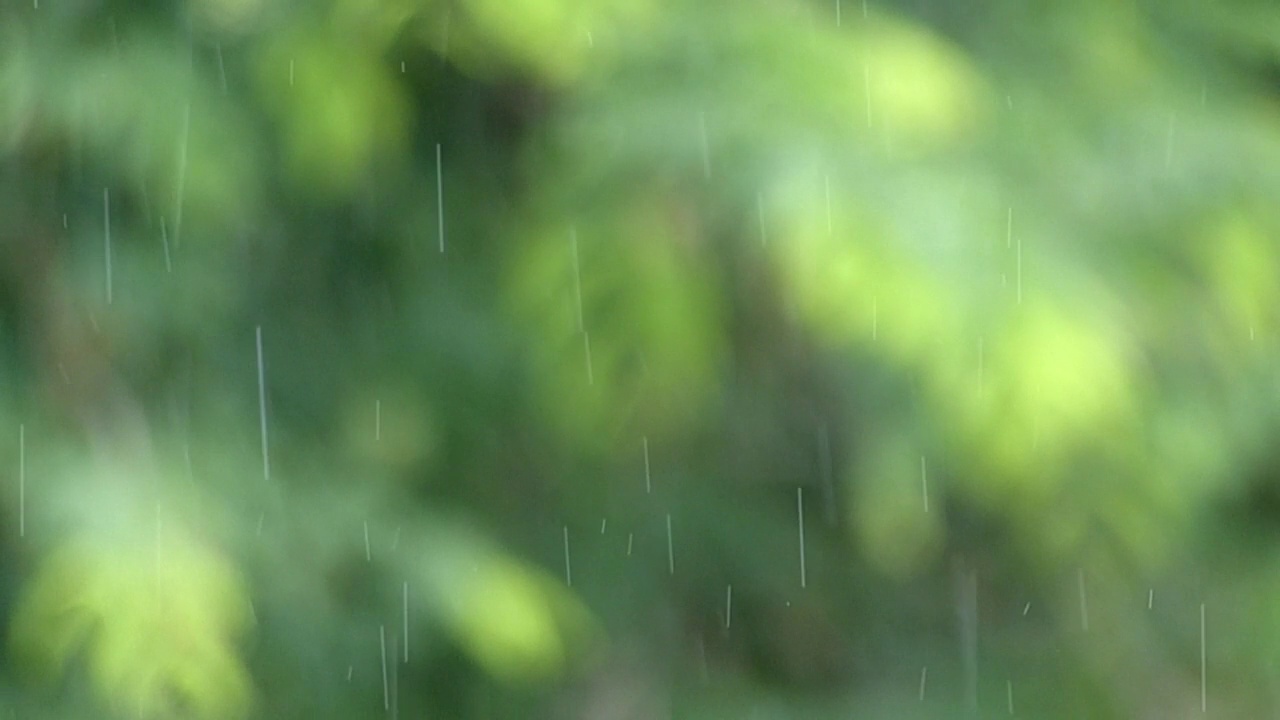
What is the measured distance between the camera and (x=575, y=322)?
164 cm

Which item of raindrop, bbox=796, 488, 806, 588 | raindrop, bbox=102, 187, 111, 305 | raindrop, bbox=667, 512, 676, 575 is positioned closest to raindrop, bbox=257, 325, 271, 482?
raindrop, bbox=102, 187, 111, 305

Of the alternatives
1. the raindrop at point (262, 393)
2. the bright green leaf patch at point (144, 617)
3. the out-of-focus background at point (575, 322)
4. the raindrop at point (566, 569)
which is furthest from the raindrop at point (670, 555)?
the bright green leaf patch at point (144, 617)

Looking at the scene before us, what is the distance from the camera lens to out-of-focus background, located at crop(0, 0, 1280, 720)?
151 cm

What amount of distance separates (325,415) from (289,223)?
1.14ft

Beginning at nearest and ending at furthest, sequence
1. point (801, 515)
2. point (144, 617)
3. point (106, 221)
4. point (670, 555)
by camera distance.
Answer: point (144, 617) < point (106, 221) < point (670, 555) < point (801, 515)

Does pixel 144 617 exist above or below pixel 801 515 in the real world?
above

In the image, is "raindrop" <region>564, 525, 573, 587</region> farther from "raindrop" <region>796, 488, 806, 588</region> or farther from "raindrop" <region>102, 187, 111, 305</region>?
"raindrop" <region>102, 187, 111, 305</region>

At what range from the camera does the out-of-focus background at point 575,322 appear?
1513mm

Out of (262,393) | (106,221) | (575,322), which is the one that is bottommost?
(262,393)

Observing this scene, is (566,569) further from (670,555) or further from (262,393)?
(262,393)

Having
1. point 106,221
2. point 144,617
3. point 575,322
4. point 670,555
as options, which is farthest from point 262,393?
point 670,555

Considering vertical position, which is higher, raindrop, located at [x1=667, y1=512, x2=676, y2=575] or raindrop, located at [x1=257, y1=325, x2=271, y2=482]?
raindrop, located at [x1=257, y1=325, x2=271, y2=482]

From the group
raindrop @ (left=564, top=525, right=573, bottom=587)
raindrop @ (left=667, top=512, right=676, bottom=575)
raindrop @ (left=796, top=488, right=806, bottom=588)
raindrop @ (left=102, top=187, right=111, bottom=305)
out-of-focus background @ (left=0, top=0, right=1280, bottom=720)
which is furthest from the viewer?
raindrop @ (left=796, top=488, right=806, bottom=588)

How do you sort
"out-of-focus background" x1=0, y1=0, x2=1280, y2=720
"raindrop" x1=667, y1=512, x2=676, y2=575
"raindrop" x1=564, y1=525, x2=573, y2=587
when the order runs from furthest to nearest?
"raindrop" x1=667, y1=512, x2=676, y2=575 < "raindrop" x1=564, y1=525, x2=573, y2=587 < "out-of-focus background" x1=0, y1=0, x2=1280, y2=720
